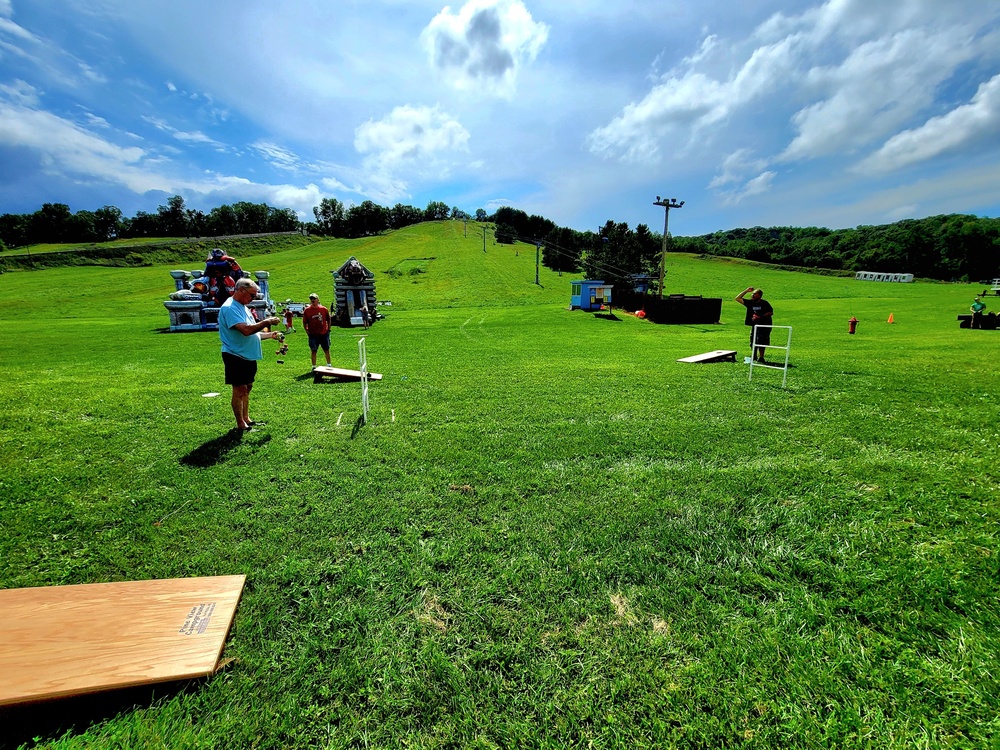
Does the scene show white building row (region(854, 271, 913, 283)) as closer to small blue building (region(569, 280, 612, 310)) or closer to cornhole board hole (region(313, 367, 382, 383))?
small blue building (region(569, 280, 612, 310))

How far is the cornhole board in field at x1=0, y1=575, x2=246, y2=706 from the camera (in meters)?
2.42

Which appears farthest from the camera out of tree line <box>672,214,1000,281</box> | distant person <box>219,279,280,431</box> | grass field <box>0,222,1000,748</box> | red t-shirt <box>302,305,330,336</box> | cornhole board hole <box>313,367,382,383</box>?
tree line <box>672,214,1000,281</box>

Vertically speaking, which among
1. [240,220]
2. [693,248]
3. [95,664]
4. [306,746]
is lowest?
[306,746]

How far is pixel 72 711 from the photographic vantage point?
7.97 feet

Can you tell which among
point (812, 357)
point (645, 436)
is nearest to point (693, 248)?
point (812, 357)

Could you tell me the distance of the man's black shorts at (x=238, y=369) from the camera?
21.6 feet

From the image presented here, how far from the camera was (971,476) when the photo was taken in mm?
4938

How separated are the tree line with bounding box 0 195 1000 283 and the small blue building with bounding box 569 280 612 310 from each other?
15.6m

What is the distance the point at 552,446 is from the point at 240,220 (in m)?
140

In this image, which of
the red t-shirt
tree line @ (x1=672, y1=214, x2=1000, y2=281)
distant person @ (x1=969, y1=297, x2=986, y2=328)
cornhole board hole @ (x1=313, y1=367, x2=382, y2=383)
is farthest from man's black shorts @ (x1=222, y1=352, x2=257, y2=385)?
tree line @ (x1=672, y1=214, x2=1000, y2=281)

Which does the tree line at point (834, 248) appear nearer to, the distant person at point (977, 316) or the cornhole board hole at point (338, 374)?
the distant person at point (977, 316)

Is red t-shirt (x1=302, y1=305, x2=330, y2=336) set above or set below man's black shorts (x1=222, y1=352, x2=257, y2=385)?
above

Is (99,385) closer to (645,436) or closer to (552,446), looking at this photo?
(552,446)

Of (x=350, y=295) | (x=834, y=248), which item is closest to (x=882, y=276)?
(x=834, y=248)
